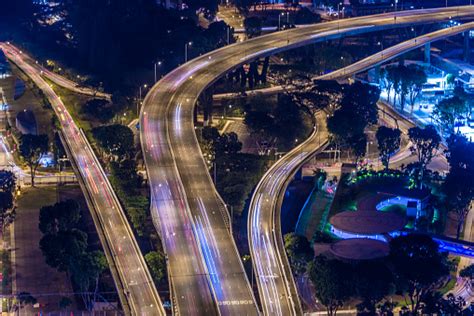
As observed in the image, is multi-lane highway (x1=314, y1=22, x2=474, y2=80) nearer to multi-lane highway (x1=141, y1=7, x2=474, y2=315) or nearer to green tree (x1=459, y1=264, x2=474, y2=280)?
multi-lane highway (x1=141, y1=7, x2=474, y2=315)

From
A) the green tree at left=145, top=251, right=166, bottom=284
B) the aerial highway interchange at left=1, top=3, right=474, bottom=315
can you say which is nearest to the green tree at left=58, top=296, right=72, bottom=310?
the aerial highway interchange at left=1, top=3, right=474, bottom=315

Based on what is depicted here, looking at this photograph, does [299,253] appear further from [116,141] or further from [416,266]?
[116,141]

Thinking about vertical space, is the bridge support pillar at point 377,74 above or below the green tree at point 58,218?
above

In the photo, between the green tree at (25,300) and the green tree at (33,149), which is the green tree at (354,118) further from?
the green tree at (25,300)

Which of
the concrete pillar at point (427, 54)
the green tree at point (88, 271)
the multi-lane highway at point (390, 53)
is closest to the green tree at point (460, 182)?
the green tree at point (88, 271)

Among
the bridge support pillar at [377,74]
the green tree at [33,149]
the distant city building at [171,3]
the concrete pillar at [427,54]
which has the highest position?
the distant city building at [171,3]

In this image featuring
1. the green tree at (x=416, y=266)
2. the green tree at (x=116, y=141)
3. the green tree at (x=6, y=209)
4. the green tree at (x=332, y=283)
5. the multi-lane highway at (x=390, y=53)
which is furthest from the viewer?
the multi-lane highway at (x=390, y=53)
